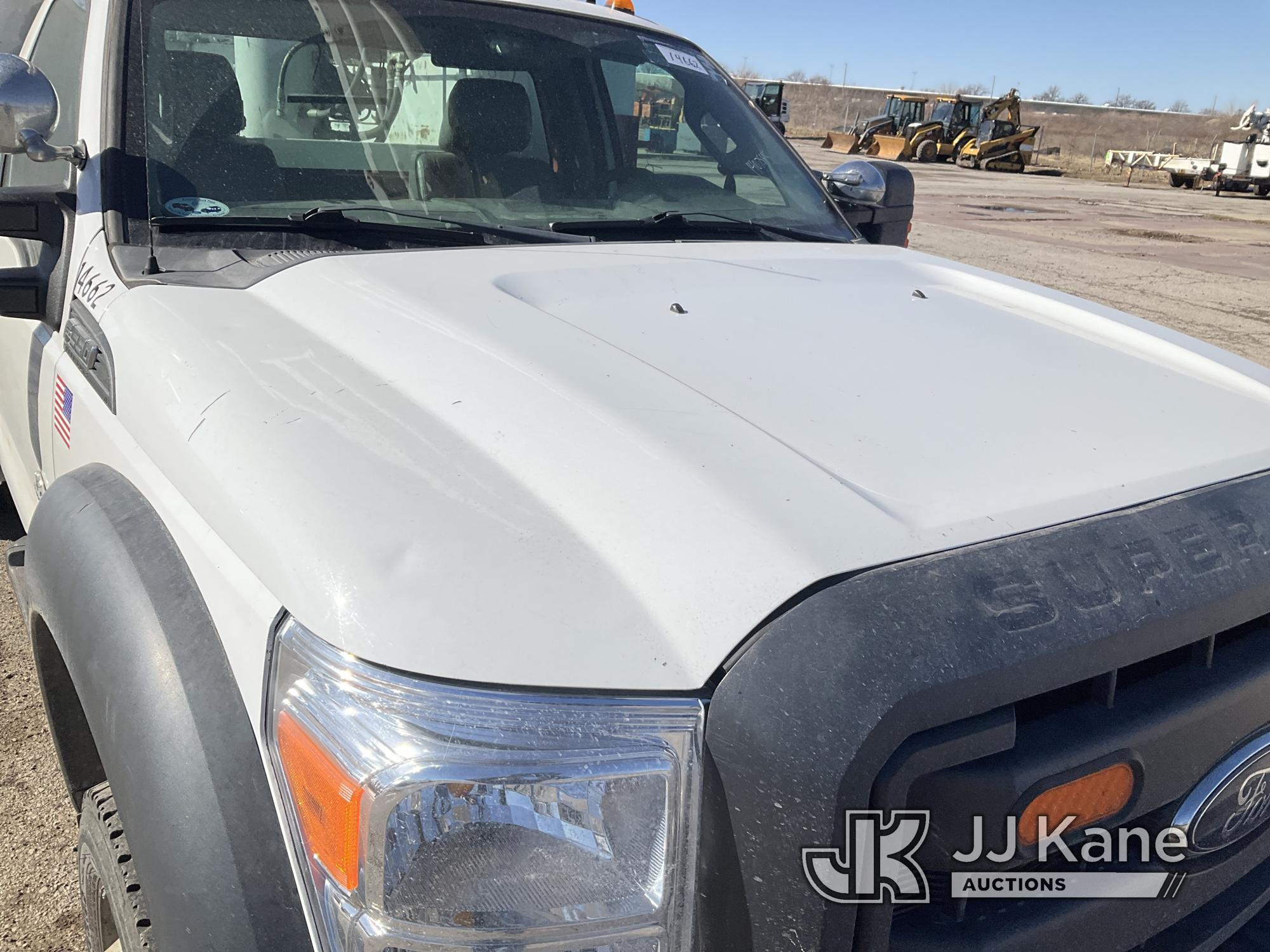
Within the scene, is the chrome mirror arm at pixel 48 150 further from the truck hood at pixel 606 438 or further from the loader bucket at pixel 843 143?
the loader bucket at pixel 843 143

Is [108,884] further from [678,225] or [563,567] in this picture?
[678,225]

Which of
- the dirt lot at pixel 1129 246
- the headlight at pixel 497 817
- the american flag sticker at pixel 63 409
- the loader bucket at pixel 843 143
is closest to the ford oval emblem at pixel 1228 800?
the headlight at pixel 497 817

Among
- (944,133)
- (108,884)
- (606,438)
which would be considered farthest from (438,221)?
(944,133)

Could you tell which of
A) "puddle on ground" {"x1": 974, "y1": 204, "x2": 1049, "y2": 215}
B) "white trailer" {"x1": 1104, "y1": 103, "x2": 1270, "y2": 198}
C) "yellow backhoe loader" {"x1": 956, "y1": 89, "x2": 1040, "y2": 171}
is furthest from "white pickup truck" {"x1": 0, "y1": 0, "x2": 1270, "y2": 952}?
"yellow backhoe loader" {"x1": 956, "y1": 89, "x2": 1040, "y2": 171}

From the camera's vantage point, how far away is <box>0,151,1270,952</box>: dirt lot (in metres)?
2.35

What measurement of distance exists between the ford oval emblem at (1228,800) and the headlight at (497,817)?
2.42 ft

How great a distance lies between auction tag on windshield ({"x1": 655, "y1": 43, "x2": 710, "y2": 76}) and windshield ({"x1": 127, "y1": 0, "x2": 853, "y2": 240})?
0.24 ft

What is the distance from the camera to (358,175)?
2.26 metres

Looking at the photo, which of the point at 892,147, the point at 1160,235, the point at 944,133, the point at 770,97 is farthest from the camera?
the point at 944,133

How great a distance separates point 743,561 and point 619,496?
0.18m

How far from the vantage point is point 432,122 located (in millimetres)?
2400

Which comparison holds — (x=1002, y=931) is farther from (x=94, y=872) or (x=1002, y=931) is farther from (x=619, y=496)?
(x=94, y=872)

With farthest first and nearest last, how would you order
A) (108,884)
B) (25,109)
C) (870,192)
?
(870,192), (25,109), (108,884)

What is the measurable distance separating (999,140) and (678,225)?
35.9m
